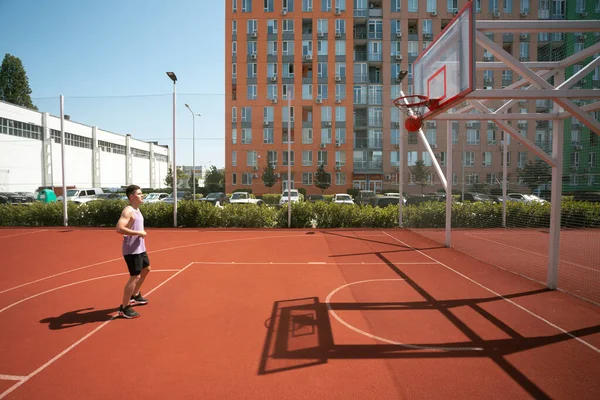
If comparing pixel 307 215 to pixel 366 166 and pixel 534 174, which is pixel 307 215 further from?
pixel 366 166

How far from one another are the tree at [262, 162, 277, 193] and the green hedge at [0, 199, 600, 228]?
40.4ft

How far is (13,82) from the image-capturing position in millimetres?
46656

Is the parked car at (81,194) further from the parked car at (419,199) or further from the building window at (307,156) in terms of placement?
the parked car at (419,199)

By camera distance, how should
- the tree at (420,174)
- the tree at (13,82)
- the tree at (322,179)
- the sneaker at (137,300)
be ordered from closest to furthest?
the sneaker at (137,300) < the tree at (420,174) < the tree at (322,179) < the tree at (13,82)

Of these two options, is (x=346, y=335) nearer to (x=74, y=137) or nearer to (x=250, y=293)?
(x=250, y=293)

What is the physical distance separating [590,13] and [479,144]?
6.89 meters

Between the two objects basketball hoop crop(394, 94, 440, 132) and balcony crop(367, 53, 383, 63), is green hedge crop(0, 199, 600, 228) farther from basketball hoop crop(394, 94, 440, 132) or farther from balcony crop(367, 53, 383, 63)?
balcony crop(367, 53, 383, 63)

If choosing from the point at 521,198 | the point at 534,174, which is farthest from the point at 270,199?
the point at 534,174

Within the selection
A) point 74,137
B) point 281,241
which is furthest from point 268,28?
point 281,241

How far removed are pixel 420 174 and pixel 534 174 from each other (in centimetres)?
496

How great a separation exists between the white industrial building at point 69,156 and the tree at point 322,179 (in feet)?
65.9

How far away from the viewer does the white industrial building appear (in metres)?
22.3

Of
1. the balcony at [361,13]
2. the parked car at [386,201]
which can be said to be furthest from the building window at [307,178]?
the balcony at [361,13]

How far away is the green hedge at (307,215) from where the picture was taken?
1617cm
